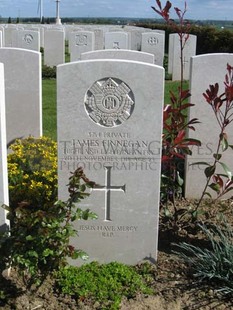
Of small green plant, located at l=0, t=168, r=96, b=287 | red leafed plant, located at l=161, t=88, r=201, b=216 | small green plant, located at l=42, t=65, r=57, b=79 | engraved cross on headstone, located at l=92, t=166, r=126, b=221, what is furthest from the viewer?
small green plant, located at l=42, t=65, r=57, b=79

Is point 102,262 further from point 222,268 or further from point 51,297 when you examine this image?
point 222,268

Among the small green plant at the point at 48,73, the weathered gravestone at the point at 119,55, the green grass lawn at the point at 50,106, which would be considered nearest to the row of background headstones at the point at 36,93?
the weathered gravestone at the point at 119,55

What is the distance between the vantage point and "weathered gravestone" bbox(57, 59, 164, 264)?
3334mm

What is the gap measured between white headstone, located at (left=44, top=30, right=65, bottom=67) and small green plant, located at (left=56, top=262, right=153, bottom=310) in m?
12.5

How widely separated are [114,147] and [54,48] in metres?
12.6

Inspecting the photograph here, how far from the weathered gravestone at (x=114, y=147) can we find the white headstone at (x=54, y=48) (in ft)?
40.5

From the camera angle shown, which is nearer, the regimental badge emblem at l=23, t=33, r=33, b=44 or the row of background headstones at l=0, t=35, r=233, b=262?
the row of background headstones at l=0, t=35, r=233, b=262

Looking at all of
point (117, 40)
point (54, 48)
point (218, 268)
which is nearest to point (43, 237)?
point (218, 268)

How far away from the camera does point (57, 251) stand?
323 centimetres

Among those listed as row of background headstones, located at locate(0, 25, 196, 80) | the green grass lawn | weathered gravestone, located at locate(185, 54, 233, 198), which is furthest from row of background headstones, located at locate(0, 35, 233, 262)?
row of background headstones, located at locate(0, 25, 196, 80)

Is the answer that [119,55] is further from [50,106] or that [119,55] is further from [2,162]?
[50,106]

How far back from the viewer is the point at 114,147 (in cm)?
350

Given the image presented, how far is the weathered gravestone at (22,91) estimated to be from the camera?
535 cm

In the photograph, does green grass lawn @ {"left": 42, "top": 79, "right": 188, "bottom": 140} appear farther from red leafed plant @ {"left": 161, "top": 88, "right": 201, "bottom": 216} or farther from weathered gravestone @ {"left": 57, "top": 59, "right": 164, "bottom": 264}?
weathered gravestone @ {"left": 57, "top": 59, "right": 164, "bottom": 264}
